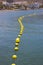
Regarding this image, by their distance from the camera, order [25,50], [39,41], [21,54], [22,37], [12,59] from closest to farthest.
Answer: [12,59] < [21,54] < [25,50] < [39,41] < [22,37]

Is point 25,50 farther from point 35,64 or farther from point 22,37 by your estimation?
point 22,37

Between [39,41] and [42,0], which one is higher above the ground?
[42,0]

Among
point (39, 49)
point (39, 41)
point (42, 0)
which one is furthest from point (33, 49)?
point (42, 0)

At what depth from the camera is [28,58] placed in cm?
730

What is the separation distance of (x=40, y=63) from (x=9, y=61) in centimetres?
79

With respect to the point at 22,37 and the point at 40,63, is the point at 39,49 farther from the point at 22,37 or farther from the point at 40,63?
the point at 22,37

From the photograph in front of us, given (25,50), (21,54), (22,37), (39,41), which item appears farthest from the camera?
Answer: (22,37)

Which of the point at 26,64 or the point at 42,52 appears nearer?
the point at 26,64

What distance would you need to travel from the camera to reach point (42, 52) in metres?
8.02

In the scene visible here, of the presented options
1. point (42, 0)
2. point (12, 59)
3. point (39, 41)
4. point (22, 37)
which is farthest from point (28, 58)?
point (42, 0)

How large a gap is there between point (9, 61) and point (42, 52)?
4.60 ft

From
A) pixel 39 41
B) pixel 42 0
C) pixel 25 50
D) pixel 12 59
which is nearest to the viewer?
pixel 12 59

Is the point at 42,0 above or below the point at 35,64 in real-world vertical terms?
above

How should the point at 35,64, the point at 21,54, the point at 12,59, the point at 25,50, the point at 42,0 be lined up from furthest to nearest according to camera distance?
the point at 42,0 < the point at 25,50 < the point at 21,54 < the point at 12,59 < the point at 35,64
